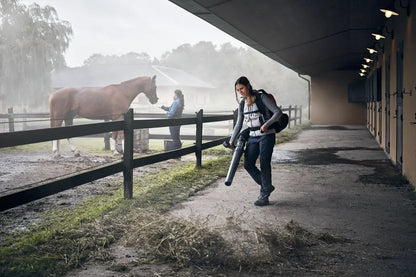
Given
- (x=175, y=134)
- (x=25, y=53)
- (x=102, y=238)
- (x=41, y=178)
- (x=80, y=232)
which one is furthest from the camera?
(x=25, y=53)

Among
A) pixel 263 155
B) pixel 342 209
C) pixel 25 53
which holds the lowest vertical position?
pixel 342 209

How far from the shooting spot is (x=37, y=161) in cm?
1014

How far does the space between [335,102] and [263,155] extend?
20.1 meters

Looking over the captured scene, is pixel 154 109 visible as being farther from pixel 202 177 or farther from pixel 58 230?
pixel 58 230

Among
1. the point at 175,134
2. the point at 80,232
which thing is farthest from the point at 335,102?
the point at 80,232

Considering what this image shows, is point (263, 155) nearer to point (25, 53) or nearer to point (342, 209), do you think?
point (342, 209)

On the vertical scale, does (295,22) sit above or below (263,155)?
above

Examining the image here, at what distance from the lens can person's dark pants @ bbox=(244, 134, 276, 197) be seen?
17.6ft

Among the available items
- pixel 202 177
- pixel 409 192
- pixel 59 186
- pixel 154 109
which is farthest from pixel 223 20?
pixel 154 109

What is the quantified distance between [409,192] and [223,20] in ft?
13.8

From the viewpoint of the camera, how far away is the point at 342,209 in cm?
522

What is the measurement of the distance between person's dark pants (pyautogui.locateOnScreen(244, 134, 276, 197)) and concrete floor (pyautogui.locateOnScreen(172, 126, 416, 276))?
10.0 inches

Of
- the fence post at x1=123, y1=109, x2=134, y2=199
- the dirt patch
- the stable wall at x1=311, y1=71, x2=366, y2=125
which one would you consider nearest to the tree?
the stable wall at x1=311, y1=71, x2=366, y2=125

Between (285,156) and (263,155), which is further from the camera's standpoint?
(285,156)
